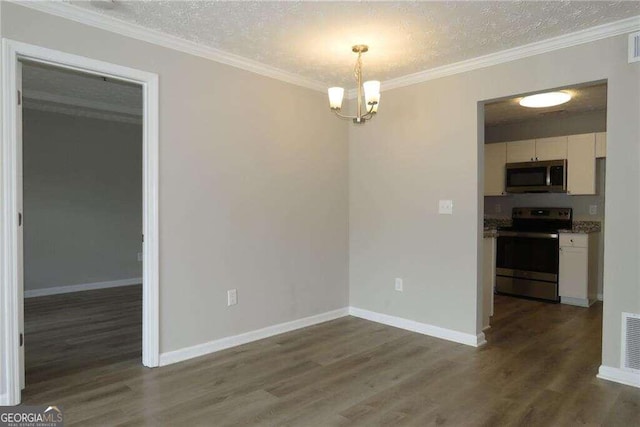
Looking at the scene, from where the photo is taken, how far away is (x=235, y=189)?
3424 mm

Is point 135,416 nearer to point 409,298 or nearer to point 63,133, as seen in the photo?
point 409,298

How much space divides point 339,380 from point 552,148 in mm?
4160

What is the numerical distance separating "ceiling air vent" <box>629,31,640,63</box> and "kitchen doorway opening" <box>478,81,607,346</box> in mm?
1508

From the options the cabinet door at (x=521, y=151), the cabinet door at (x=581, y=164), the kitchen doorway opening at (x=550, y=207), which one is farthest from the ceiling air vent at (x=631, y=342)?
the cabinet door at (x=521, y=151)

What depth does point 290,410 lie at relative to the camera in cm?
239

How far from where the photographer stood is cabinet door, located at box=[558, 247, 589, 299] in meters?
4.75

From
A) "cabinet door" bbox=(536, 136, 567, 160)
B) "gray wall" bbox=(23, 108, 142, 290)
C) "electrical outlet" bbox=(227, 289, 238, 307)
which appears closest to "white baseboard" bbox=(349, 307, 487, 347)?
"electrical outlet" bbox=(227, 289, 238, 307)

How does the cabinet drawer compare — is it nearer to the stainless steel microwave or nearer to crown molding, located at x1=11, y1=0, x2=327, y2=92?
the stainless steel microwave

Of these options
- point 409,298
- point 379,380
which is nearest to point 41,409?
point 379,380

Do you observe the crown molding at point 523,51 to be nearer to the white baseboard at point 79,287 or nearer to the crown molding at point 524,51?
the crown molding at point 524,51

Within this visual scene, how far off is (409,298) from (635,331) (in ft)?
5.62

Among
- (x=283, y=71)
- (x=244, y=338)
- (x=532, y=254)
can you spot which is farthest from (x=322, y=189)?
(x=532, y=254)

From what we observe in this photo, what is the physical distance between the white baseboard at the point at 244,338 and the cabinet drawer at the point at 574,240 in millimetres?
2754

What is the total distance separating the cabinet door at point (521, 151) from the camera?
17.6 ft
